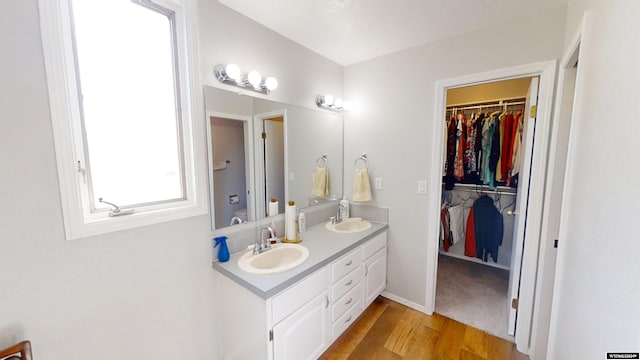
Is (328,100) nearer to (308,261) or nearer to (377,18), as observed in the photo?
(377,18)

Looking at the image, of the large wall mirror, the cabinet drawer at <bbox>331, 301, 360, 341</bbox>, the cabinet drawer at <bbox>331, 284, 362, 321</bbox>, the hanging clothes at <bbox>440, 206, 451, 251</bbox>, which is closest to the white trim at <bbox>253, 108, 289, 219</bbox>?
the large wall mirror

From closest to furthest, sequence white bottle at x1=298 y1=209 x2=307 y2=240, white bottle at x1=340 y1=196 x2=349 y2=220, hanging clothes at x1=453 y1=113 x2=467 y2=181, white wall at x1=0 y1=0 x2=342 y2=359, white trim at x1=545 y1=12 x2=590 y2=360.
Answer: white wall at x1=0 y1=0 x2=342 y2=359
white trim at x1=545 y1=12 x2=590 y2=360
white bottle at x1=298 y1=209 x2=307 y2=240
white bottle at x1=340 y1=196 x2=349 y2=220
hanging clothes at x1=453 y1=113 x2=467 y2=181

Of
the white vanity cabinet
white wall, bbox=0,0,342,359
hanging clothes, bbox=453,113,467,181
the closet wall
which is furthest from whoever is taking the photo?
hanging clothes, bbox=453,113,467,181

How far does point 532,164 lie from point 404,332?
1.61 metres

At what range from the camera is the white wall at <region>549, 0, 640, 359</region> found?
24.4 inches

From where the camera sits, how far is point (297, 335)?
4.60 feet

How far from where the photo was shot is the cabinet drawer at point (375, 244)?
2.04 meters

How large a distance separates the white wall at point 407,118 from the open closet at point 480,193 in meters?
0.60

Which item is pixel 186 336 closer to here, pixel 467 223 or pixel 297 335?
pixel 297 335

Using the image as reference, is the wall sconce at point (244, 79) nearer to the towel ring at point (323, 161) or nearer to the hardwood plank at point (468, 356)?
the towel ring at point (323, 161)

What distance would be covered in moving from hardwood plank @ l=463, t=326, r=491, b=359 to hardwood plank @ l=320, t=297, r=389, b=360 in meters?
0.67

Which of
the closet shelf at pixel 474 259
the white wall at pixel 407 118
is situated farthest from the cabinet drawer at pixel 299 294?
the closet shelf at pixel 474 259

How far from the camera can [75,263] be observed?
1.01 metres

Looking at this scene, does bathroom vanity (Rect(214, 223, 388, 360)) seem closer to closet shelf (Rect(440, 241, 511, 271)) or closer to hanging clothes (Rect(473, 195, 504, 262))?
hanging clothes (Rect(473, 195, 504, 262))
